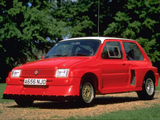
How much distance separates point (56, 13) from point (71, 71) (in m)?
41.5

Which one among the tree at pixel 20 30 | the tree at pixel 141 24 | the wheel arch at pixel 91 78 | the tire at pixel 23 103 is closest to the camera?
the wheel arch at pixel 91 78

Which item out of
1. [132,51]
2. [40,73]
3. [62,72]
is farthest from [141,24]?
[62,72]

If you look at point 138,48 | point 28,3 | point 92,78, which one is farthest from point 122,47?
point 28,3

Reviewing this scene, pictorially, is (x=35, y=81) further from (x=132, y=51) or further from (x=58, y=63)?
(x=132, y=51)

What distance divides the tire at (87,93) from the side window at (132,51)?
7.47 feet

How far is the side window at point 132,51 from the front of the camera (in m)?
10.9

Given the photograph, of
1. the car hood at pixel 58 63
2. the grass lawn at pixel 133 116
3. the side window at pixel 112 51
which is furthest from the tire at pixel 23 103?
the grass lawn at pixel 133 116

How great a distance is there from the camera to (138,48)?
11.8 meters

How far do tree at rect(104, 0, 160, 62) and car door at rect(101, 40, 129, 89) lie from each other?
3129 centimetres

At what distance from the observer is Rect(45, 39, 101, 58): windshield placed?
31.8 feet

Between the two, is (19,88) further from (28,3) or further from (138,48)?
(28,3)

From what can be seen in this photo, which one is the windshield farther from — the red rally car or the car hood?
the car hood

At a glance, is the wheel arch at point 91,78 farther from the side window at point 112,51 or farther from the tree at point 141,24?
the tree at point 141,24

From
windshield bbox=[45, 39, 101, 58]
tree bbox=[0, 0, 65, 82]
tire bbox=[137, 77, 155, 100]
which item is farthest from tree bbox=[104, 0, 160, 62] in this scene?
windshield bbox=[45, 39, 101, 58]
